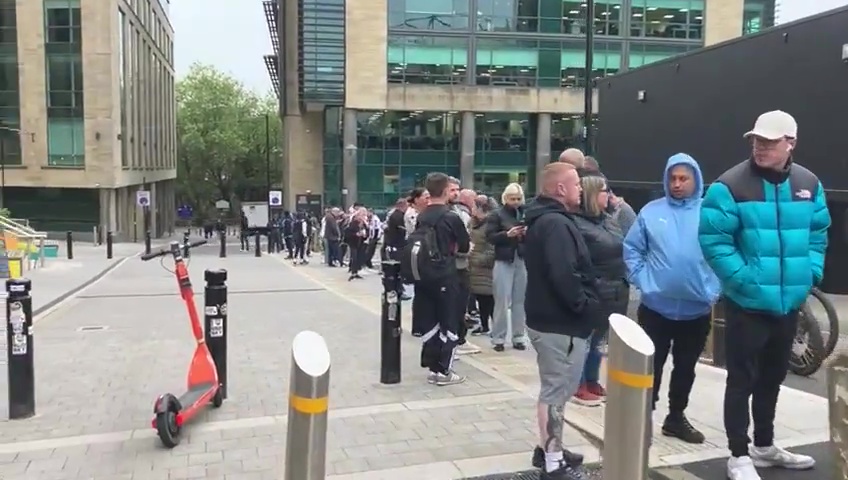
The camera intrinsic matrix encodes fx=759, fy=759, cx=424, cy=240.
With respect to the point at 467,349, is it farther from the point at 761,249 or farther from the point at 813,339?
the point at 761,249

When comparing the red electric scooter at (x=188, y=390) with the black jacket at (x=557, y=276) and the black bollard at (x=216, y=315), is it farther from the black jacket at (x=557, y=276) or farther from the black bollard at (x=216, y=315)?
the black jacket at (x=557, y=276)

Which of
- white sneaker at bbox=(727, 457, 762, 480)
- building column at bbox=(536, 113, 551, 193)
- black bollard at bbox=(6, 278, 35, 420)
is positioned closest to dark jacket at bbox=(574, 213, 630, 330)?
white sneaker at bbox=(727, 457, 762, 480)

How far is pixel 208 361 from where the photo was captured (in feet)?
18.9

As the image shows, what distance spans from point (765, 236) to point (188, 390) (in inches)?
161

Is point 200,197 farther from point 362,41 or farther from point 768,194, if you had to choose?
point 768,194

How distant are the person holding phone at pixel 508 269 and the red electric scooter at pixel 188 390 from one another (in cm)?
306

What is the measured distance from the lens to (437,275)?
6547 millimetres

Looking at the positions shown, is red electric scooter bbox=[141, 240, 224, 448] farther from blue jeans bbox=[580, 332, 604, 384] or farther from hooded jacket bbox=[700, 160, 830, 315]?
hooded jacket bbox=[700, 160, 830, 315]

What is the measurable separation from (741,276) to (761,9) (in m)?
52.7

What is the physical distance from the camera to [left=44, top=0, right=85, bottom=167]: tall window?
42.9 m

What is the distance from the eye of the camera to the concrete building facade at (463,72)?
45969 millimetres

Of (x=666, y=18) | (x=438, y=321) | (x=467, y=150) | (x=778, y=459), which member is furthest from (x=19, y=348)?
(x=666, y=18)

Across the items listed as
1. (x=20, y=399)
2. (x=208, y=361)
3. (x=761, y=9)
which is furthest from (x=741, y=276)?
(x=761, y=9)

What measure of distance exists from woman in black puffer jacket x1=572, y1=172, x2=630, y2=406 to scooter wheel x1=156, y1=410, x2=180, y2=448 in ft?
9.60
